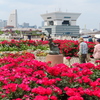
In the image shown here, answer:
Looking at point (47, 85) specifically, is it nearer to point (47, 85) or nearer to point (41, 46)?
point (47, 85)

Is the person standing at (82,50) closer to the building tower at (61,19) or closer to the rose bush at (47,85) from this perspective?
the rose bush at (47,85)

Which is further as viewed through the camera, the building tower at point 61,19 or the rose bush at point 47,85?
the building tower at point 61,19

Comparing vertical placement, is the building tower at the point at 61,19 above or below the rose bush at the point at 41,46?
above

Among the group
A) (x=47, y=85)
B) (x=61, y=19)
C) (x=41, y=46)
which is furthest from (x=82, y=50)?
(x=61, y=19)

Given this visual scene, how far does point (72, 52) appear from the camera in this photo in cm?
1552

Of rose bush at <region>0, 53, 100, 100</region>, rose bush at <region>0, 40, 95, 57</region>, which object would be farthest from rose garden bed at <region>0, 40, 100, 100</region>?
rose bush at <region>0, 40, 95, 57</region>

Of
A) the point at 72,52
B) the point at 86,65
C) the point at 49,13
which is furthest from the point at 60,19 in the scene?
the point at 86,65

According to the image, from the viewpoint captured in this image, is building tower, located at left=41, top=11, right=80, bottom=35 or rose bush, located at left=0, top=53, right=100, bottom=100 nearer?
rose bush, located at left=0, top=53, right=100, bottom=100

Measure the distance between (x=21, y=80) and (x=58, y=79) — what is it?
705mm

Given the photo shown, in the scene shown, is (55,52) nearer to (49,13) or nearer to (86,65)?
(86,65)

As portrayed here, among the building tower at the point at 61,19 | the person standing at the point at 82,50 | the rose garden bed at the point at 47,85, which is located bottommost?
the rose garden bed at the point at 47,85

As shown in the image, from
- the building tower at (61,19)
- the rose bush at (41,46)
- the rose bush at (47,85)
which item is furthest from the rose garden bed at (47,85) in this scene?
the building tower at (61,19)

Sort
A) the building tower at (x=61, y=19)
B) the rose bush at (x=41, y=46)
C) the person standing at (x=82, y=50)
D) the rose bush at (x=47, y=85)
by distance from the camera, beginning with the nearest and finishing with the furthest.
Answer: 1. the rose bush at (x=47, y=85)
2. the person standing at (x=82, y=50)
3. the rose bush at (x=41, y=46)
4. the building tower at (x=61, y=19)

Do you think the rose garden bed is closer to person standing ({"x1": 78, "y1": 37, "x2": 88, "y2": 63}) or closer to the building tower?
person standing ({"x1": 78, "y1": 37, "x2": 88, "y2": 63})
